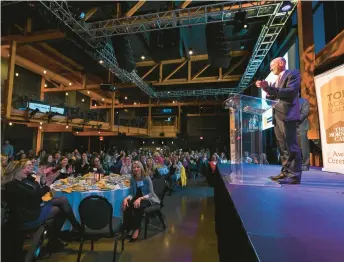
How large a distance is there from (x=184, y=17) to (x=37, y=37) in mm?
5900

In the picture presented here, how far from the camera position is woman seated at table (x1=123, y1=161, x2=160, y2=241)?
3291 mm

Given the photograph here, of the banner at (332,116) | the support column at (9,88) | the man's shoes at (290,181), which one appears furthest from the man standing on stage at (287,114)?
the support column at (9,88)

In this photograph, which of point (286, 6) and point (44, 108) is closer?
point (286, 6)

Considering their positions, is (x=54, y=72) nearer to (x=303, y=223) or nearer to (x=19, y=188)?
(x=19, y=188)

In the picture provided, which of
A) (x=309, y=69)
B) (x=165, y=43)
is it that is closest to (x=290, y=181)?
(x=309, y=69)

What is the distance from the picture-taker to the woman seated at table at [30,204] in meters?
2.50

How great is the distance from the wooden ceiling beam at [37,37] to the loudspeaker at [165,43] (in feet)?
10.7

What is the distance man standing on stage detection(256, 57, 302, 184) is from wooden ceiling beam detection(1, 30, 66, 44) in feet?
24.8

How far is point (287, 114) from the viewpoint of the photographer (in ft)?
6.19

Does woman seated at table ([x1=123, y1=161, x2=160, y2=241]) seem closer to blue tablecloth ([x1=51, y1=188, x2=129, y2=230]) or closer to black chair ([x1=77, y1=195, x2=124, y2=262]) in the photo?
blue tablecloth ([x1=51, y1=188, x2=129, y2=230])

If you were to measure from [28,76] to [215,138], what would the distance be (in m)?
15.0

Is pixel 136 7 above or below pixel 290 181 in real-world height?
above

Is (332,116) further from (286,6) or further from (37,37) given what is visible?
(37,37)

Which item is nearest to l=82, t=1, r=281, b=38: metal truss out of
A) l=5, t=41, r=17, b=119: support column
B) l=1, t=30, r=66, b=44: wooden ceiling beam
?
l=1, t=30, r=66, b=44: wooden ceiling beam
